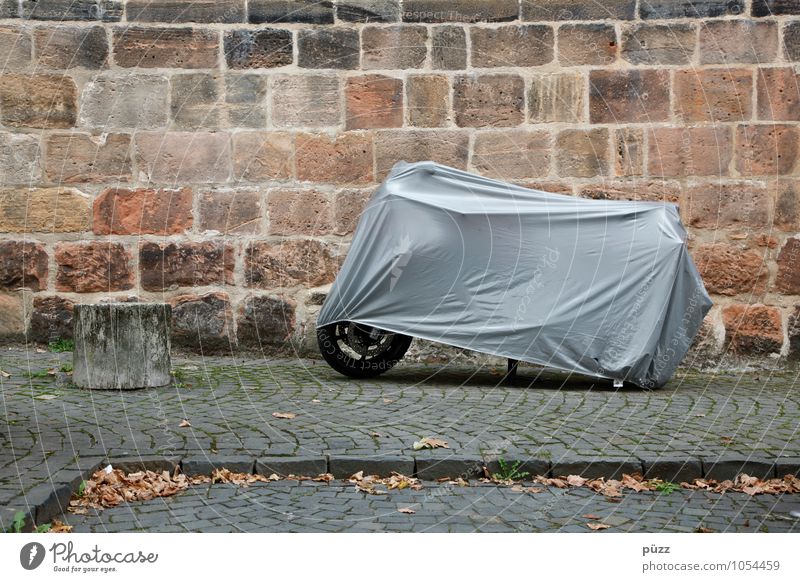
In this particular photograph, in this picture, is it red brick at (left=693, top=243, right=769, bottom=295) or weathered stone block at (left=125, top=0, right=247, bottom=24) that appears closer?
red brick at (left=693, top=243, right=769, bottom=295)

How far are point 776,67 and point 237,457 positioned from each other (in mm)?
6116

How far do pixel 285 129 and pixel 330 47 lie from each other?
32.8 inches

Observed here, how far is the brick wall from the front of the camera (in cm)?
832

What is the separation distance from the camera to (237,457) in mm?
4625

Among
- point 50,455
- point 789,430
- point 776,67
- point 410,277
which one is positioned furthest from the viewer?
point 776,67

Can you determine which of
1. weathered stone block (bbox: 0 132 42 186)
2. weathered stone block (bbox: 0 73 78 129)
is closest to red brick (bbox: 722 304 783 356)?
weathered stone block (bbox: 0 73 78 129)

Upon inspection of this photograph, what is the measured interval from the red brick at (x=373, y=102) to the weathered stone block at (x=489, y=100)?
0.52 m

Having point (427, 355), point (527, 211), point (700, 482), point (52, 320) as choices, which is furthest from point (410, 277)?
point (52, 320)

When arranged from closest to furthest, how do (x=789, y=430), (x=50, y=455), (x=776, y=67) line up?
1. (x=50, y=455)
2. (x=789, y=430)
3. (x=776, y=67)

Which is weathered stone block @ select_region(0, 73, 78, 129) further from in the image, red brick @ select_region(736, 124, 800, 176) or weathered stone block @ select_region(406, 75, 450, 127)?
red brick @ select_region(736, 124, 800, 176)

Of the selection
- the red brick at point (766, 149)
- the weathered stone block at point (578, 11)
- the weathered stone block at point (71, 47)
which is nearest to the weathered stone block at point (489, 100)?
the weathered stone block at point (578, 11)

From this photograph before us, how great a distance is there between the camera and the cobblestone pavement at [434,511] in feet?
12.4

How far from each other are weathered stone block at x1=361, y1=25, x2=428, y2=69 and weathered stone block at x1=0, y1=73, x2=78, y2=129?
2639 mm

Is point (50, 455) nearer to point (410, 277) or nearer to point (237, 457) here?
point (237, 457)
